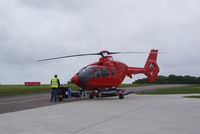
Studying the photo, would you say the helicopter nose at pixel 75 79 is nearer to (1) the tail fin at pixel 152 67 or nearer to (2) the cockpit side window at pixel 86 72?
(2) the cockpit side window at pixel 86 72

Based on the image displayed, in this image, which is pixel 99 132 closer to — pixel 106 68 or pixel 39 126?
pixel 39 126

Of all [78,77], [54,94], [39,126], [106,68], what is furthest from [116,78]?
[39,126]

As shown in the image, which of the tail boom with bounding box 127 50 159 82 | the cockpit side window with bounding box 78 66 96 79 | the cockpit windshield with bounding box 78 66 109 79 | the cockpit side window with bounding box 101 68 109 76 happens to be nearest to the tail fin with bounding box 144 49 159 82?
the tail boom with bounding box 127 50 159 82

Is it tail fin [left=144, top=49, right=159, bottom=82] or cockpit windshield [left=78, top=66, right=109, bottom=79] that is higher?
tail fin [left=144, top=49, right=159, bottom=82]

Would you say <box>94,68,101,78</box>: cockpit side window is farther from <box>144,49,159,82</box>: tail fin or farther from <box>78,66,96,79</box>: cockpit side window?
<box>144,49,159,82</box>: tail fin

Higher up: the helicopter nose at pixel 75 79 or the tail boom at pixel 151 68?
the tail boom at pixel 151 68

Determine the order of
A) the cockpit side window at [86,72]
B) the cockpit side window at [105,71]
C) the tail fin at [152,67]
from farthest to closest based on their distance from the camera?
the tail fin at [152,67] < the cockpit side window at [105,71] < the cockpit side window at [86,72]

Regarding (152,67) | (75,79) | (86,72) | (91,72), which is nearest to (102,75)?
(91,72)

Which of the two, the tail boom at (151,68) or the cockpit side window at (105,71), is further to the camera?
the tail boom at (151,68)

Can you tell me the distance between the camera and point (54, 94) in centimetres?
1836

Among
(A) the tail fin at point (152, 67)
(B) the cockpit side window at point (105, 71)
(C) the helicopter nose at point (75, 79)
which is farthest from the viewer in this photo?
(A) the tail fin at point (152, 67)

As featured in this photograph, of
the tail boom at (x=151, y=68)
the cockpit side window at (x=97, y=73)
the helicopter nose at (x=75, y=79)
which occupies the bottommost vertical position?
the helicopter nose at (x=75, y=79)

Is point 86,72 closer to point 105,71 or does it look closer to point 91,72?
point 91,72

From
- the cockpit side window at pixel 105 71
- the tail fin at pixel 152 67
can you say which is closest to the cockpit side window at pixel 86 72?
the cockpit side window at pixel 105 71
